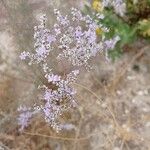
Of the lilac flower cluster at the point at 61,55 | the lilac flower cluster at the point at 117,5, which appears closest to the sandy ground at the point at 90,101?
the lilac flower cluster at the point at 61,55

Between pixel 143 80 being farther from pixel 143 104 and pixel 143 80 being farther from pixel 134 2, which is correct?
pixel 134 2

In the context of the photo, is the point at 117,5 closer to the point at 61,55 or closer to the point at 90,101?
the point at 61,55

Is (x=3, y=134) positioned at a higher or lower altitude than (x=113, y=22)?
lower

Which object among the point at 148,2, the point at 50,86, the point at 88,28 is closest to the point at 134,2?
the point at 148,2

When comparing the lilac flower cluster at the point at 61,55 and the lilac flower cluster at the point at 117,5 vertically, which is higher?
the lilac flower cluster at the point at 117,5

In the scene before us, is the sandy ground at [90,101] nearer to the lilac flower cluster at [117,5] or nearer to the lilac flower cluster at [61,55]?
the lilac flower cluster at [61,55]

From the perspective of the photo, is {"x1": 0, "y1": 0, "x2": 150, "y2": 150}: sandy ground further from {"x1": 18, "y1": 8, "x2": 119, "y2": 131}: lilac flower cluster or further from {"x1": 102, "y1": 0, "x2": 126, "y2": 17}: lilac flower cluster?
{"x1": 102, "y1": 0, "x2": 126, "y2": 17}: lilac flower cluster
